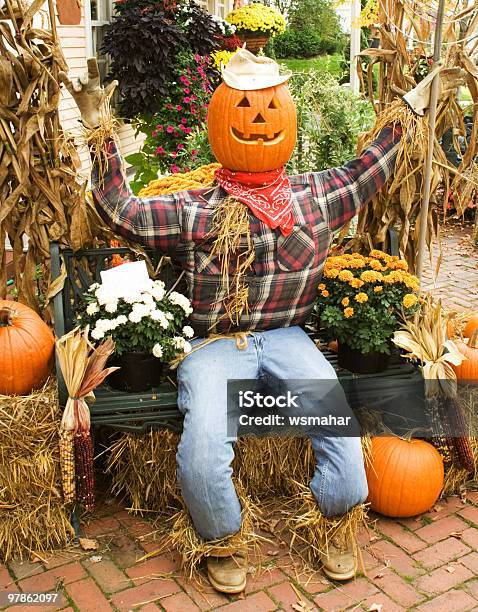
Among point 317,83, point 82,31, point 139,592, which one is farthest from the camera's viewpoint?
point 82,31

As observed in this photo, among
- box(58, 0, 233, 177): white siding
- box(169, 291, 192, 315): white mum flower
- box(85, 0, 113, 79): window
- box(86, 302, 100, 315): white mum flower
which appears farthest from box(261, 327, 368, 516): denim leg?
box(85, 0, 113, 79): window

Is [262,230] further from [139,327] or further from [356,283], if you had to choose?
[139,327]

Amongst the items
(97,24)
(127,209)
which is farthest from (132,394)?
(97,24)

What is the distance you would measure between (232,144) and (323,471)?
1.32 meters

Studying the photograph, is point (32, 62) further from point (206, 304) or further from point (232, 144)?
point (206, 304)

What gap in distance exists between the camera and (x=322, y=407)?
285 cm

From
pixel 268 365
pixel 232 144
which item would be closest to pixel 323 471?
pixel 268 365

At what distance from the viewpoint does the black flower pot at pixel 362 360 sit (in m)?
3.10

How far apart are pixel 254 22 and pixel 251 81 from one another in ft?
31.2

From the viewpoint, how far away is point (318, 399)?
2.87 m

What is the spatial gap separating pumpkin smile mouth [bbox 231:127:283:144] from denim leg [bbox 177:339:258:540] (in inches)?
35.5

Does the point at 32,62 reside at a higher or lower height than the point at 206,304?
higher

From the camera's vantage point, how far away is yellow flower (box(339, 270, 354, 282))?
307 centimetres

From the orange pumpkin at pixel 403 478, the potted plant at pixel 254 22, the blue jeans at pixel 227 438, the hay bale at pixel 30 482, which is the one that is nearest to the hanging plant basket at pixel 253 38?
the potted plant at pixel 254 22
